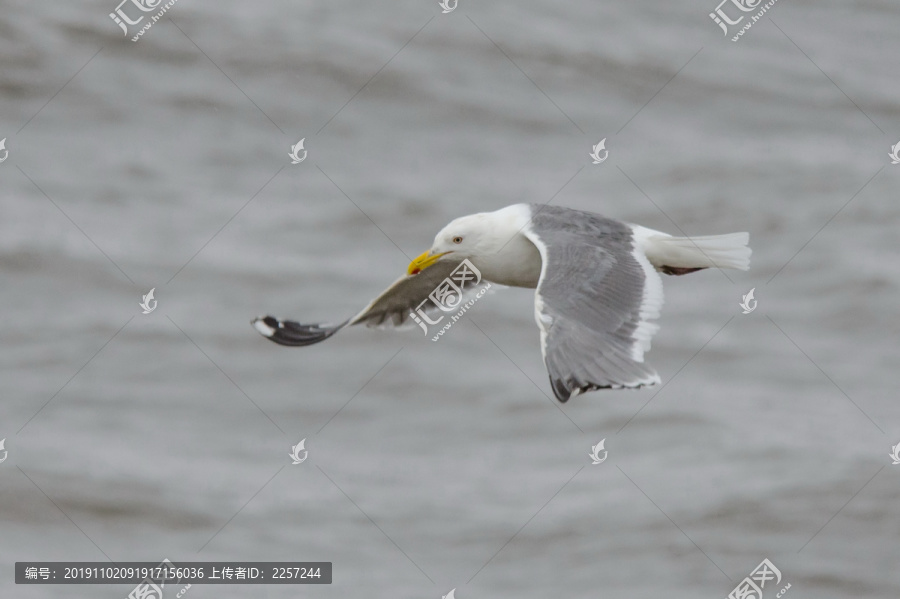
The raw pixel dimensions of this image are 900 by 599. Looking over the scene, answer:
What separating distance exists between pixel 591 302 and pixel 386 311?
2041 mm

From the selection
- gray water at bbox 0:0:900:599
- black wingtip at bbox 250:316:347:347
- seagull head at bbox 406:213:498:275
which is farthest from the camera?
gray water at bbox 0:0:900:599

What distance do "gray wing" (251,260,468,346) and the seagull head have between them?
114 mm

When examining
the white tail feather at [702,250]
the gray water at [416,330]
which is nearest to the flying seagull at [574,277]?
the white tail feather at [702,250]

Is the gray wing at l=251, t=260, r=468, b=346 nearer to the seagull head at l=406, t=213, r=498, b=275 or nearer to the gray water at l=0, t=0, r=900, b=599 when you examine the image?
the seagull head at l=406, t=213, r=498, b=275

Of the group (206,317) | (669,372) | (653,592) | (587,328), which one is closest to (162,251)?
(206,317)

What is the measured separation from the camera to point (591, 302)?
239 inches

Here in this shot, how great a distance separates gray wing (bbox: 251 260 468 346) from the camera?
291 inches

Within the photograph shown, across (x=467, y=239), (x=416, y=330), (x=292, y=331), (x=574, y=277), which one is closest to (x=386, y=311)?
(x=292, y=331)

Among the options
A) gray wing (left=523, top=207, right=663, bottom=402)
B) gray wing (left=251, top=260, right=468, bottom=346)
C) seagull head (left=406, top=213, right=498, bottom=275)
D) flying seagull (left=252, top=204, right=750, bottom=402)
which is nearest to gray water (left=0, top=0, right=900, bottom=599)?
gray wing (left=251, top=260, right=468, bottom=346)

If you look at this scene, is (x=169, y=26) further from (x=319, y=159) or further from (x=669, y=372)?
(x=669, y=372)

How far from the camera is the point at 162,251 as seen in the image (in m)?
14.0

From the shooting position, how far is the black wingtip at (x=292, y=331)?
736cm

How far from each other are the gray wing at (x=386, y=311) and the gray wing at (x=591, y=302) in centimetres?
75

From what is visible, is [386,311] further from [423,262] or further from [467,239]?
[467,239]
